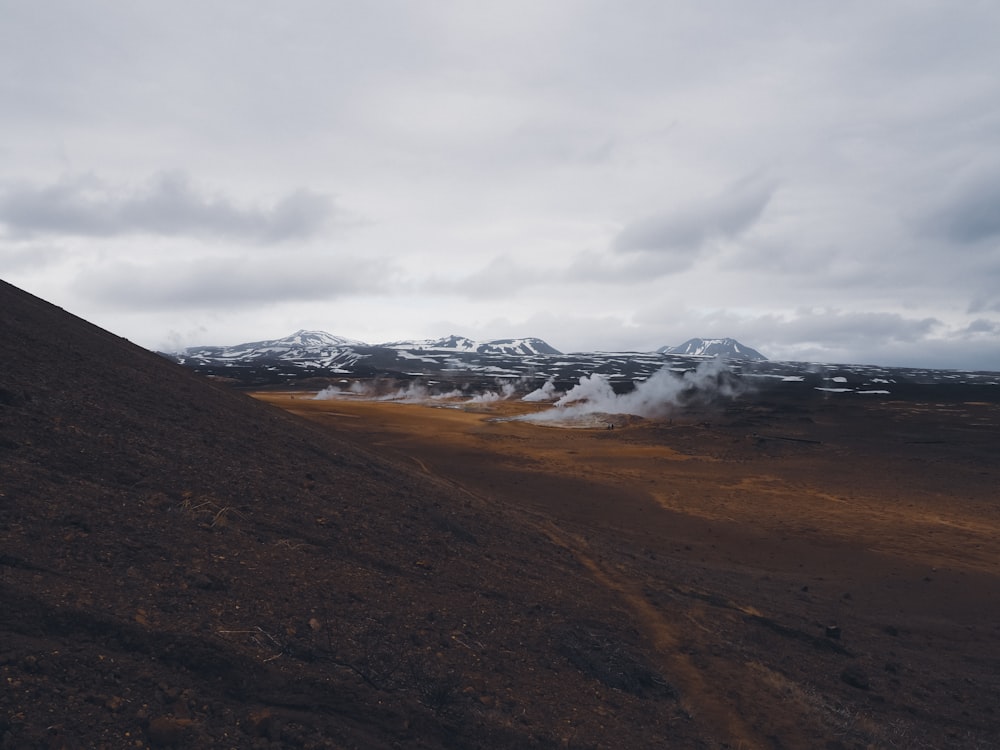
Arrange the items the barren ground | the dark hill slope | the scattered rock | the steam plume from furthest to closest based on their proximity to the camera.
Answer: the steam plume → the scattered rock → the barren ground → the dark hill slope

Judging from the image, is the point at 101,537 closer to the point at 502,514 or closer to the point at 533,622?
the point at 533,622

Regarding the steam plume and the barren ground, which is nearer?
the barren ground

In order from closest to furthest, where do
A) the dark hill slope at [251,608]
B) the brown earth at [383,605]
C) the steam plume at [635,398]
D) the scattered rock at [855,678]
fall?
1. the dark hill slope at [251,608]
2. the brown earth at [383,605]
3. the scattered rock at [855,678]
4. the steam plume at [635,398]

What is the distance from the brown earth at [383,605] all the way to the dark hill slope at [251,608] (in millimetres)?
34

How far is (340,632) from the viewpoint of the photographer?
679cm

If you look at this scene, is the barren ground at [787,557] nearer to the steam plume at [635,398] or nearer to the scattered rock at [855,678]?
the scattered rock at [855,678]

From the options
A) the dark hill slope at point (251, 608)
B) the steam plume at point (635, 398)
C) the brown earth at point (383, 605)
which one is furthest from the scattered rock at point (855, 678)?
the steam plume at point (635, 398)

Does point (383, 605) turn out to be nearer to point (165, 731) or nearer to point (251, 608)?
point (251, 608)

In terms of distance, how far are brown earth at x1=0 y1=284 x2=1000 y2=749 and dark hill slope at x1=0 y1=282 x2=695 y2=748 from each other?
0.11 feet

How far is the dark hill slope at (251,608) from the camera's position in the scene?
4.89 meters

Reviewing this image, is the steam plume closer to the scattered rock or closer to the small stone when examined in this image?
the scattered rock

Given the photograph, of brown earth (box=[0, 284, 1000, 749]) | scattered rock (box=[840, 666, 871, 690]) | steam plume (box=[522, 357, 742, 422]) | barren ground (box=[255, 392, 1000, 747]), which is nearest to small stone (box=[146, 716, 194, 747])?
brown earth (box=[0, 284, 1000, 749])

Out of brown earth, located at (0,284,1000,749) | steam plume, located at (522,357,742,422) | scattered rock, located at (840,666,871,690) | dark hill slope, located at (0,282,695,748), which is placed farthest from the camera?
steam plume, located at (522,357,742,422)

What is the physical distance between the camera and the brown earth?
17.1 ft
